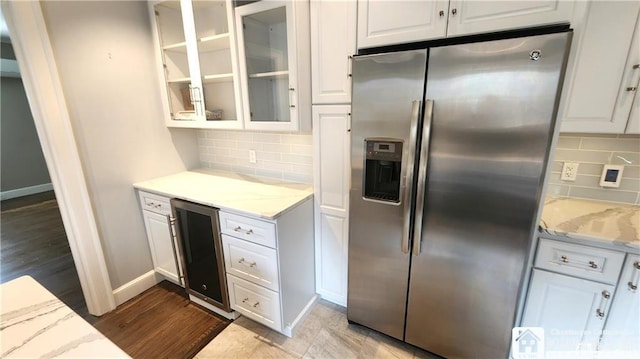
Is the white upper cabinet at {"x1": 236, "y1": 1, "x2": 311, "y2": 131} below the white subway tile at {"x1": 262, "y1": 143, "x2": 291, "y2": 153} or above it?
above

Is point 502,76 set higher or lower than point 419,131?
higher

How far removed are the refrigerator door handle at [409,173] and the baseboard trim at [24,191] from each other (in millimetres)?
6721

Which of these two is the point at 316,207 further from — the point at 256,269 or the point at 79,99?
the point at 79,99

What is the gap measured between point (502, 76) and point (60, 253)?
4.11 meters

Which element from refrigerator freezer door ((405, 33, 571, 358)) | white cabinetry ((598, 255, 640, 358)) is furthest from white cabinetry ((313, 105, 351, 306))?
white cabinetry ((598, 255, 640, 358))

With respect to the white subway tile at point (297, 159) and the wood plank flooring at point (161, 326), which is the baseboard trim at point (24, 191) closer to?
the wood plank flooring at point (161, 326)

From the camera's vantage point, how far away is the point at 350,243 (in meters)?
1.68

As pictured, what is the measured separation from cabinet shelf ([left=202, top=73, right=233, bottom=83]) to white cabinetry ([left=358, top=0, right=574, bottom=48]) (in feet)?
3.28

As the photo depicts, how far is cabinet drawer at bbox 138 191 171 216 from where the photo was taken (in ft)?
6.57

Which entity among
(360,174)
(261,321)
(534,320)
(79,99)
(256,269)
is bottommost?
(261,321)

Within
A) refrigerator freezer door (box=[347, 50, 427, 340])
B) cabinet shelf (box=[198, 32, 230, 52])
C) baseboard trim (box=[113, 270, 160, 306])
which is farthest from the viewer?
baseboard trim (box=[113, 270, 160, 306])

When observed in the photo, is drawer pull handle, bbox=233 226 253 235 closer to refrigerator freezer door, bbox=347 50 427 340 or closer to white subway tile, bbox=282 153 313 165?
refrigerator freezer door, bbox=347 50 427 340

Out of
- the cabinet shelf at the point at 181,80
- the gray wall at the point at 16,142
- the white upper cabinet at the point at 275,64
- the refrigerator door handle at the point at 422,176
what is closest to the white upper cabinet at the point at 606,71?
the refrigerator door handle at the point at 422,176

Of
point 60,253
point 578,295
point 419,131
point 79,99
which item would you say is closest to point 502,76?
point 419,131
